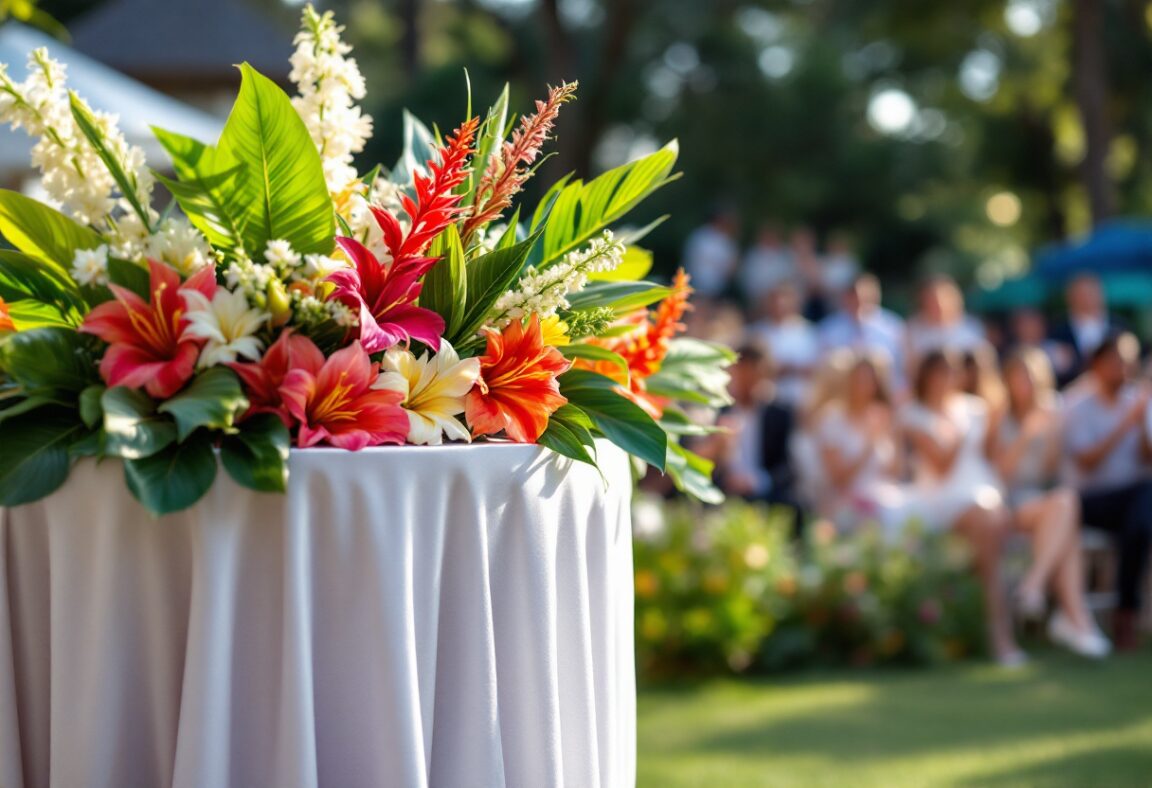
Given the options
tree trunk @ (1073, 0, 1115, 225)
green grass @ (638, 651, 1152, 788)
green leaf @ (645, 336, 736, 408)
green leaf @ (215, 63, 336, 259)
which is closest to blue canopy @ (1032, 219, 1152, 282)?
tree trunk @ (1073, 0, 1115, 225)

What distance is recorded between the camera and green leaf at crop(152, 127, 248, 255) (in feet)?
5.63

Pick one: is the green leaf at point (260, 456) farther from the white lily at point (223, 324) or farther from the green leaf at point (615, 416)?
the green leaf at point (615, 416)

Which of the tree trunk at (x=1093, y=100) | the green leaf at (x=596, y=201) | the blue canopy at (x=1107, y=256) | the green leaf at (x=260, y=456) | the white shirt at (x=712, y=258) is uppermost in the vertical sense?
the tree trunk at (x=1093, y=100)

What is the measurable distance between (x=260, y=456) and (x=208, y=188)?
0.40 metres

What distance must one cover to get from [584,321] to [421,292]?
270 millimetres

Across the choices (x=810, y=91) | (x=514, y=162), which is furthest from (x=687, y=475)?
(x=810, y=91)

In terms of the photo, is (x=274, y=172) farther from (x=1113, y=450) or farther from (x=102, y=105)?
(x=1113, y=450)

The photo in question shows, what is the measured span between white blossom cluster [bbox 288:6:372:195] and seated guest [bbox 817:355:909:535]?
484 centimetres

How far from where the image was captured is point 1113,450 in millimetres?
6555

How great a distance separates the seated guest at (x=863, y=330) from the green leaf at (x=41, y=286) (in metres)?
6.97

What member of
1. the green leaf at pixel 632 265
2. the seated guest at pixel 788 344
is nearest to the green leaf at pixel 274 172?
the green leaf at pixel 632 265

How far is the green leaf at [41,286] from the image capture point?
1864 mm

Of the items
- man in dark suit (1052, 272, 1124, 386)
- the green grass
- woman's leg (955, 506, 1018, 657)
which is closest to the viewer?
the green grass

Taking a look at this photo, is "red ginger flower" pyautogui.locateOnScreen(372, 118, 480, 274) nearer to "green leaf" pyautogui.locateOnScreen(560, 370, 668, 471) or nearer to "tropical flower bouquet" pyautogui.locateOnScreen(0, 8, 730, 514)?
"tropical flower bouquet" pyautogui.locateOnScreen(0, 8, 730, 514)
